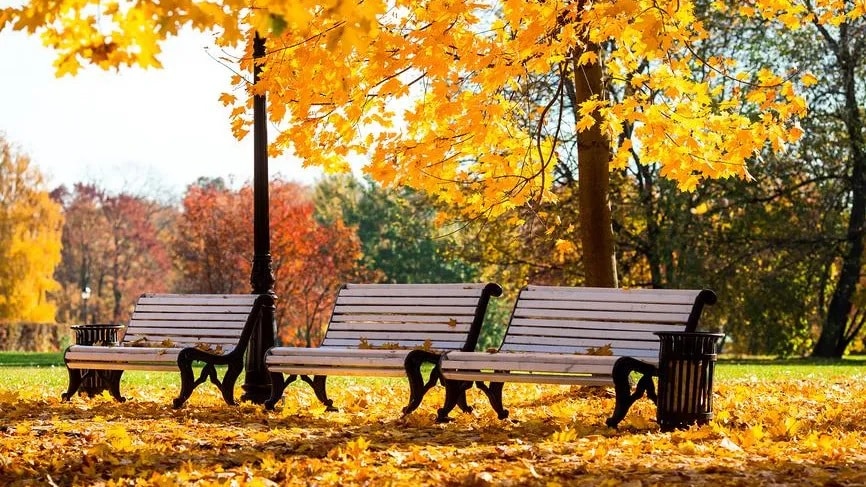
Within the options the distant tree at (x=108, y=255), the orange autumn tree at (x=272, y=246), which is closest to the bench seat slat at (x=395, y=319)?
the orange autumn tree at (x=272, y=246)

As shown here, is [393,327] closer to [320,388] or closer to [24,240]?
[320,388]

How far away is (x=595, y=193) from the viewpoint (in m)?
10.5

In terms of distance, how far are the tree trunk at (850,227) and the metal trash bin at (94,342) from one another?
674 inches

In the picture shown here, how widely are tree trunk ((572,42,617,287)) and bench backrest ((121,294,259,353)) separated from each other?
3.08 meters

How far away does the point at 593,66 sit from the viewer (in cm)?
1054

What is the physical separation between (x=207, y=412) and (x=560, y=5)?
4.00 meters

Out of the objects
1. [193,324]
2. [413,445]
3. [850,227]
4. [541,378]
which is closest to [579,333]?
[541,378]

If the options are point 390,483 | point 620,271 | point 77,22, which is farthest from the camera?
point 620,271

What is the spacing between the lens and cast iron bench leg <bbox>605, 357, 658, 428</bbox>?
294 inches

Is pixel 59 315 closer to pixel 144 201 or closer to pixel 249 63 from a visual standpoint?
pixel 144 201

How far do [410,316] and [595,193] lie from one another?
235 centimetres

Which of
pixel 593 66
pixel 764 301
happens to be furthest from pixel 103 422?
pixel 764 301

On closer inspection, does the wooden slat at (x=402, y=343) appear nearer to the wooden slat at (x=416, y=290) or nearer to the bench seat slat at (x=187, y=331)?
the wooden slat at (x=416, y=290)

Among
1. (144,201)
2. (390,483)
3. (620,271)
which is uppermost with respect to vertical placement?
(144,201)
